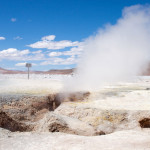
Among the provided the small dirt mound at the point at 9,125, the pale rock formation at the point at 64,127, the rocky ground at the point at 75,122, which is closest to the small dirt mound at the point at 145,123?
the rocky ground at the point at 75,122

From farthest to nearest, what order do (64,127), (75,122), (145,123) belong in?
(145,123) → (75,122) → (64,127)

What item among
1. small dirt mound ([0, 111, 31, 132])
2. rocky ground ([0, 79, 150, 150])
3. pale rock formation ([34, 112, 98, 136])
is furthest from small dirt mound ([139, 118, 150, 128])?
small dirt mound ([0, 111, 31, 132])

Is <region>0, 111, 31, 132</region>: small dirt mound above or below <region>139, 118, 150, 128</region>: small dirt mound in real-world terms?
above

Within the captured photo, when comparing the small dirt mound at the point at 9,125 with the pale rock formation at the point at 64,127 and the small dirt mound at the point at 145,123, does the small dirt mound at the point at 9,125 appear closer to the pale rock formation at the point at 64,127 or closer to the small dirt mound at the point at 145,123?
the pale rock formation at the point at 64,127

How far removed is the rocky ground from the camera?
4762mm

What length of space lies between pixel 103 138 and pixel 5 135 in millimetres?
2369

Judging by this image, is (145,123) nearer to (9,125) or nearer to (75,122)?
(75,122)

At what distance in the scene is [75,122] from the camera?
6941mm

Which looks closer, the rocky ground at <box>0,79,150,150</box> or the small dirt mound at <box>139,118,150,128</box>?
the rocky ground at <box>0,79,150,150</box>

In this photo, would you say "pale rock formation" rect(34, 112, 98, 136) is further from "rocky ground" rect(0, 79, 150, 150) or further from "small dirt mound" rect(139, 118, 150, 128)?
Answer: "small dirt mound" rect(139, 118, 150, 128)

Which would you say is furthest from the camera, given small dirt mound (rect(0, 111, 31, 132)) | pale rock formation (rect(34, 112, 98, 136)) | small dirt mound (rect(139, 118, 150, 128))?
small dirt mound (rect(139, 118, 150, 128))

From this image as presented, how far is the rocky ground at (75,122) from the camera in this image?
476 cm

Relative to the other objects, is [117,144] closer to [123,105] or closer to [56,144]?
[56,144]

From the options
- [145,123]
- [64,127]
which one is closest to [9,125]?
[64,127]
